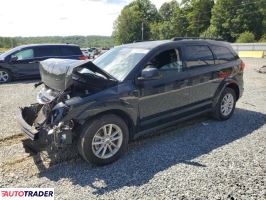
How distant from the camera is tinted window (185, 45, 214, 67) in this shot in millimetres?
5652

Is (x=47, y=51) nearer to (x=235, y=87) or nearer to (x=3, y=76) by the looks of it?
(x=3, y=76)

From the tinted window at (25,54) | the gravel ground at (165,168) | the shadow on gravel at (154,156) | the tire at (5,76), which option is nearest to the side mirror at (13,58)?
the tinted window at (25,54)

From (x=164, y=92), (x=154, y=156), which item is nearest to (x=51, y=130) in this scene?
(x=154, y=156)

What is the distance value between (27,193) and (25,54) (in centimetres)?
1075

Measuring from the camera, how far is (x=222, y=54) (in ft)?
21.2

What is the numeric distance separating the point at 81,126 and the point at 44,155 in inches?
42.6

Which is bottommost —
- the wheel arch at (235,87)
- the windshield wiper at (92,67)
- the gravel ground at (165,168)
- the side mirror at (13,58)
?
the gravel ground at (165,168)

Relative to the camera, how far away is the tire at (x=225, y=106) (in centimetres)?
639

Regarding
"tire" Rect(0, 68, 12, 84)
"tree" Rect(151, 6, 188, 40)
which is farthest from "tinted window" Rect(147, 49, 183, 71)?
"tree" Rect(151, 6, 188, 40)

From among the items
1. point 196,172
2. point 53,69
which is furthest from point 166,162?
point 53,69

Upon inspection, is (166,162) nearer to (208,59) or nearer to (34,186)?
(34,186)

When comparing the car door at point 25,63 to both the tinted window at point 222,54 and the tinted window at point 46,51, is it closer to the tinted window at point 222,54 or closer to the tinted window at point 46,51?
the tinted window at point 46,51

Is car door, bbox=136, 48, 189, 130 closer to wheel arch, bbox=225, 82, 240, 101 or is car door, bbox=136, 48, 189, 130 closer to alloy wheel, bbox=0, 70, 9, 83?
wheel arch, bbox=225, 82, 240, 101

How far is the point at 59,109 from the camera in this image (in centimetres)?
423
